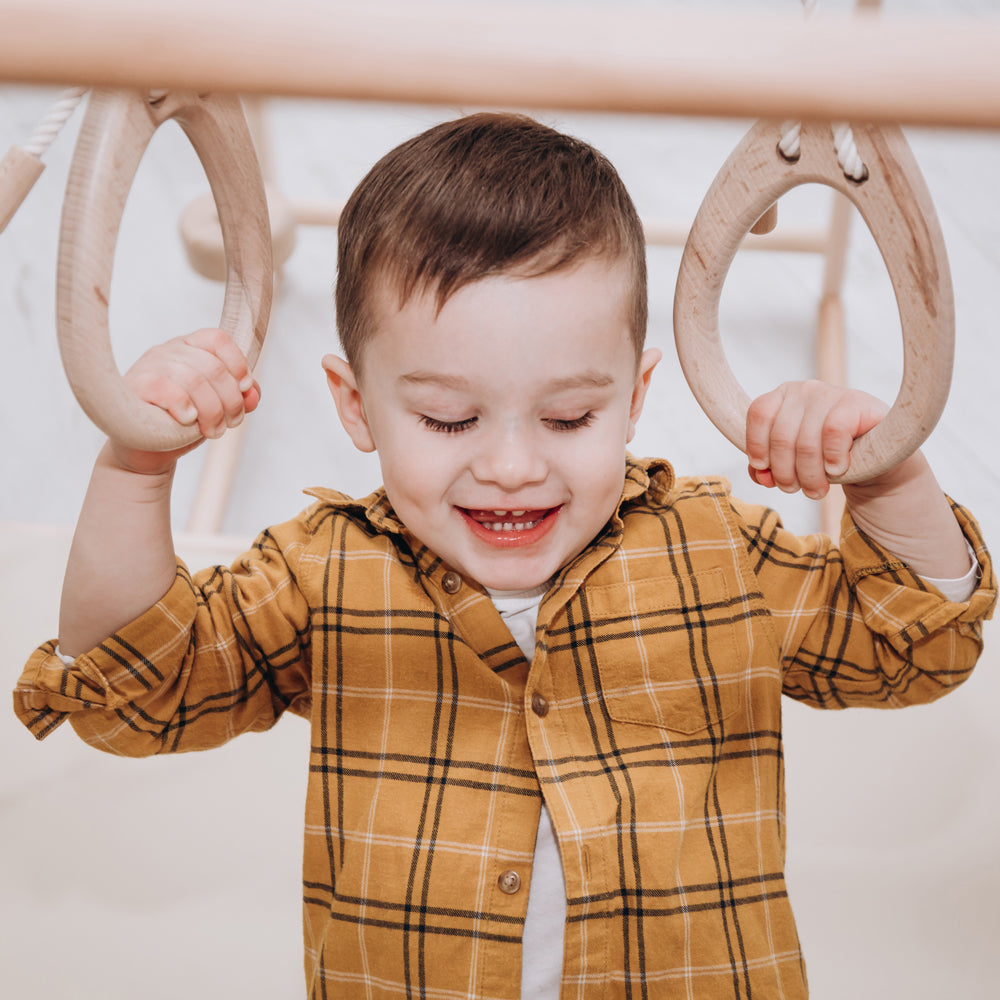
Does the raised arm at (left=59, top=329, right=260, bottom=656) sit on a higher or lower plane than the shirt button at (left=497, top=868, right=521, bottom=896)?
higher

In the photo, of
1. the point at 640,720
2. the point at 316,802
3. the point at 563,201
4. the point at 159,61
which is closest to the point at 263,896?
the point at 316,802

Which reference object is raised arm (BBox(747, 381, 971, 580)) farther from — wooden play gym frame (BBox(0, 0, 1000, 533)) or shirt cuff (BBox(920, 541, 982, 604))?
wooden play gym frame (BBox(0, 0, 1000, 533))

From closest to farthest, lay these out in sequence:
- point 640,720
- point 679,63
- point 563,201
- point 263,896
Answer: point 679,63 → point 563,201 → point 640,720 → point 263,896

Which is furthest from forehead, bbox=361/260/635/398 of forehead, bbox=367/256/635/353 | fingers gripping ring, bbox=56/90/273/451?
fingers gripping ring, bbox=56/90/273/451

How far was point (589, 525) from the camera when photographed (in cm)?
64

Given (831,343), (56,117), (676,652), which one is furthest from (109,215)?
(831,343)

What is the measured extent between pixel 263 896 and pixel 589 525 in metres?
0.57

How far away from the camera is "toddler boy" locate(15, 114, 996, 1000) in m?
0.60

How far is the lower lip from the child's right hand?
12 centimetres

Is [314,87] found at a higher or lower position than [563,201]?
lower

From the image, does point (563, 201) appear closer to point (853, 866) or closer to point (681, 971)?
point (681, 971)

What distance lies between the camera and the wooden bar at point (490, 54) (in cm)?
39

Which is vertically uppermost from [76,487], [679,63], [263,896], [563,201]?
[76,487]

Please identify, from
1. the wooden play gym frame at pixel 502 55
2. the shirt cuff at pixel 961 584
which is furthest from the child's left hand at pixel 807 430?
the wooden play gym frame at pixel 502 55
